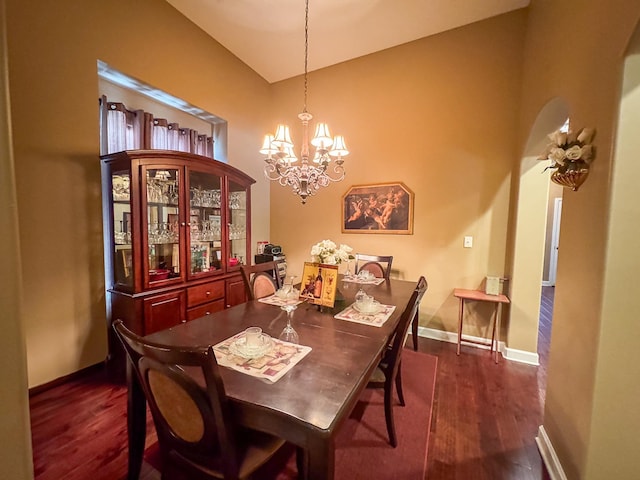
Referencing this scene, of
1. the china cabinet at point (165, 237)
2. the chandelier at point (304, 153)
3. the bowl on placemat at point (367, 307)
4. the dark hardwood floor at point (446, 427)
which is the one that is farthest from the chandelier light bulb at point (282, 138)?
the dark hardwood floor at point (446, 427)

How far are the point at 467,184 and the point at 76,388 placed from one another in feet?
13.6

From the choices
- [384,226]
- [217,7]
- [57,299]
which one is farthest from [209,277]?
[217,7]

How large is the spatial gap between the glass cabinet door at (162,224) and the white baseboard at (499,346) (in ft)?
9.53

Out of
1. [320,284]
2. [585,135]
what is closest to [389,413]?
[320,284]

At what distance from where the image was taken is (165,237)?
2.58m

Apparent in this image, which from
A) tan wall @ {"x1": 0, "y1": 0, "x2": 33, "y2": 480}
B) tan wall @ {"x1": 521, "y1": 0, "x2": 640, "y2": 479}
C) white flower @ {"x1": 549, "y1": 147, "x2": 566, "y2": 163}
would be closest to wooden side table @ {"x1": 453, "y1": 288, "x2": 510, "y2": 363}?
tan wall @ {"x1": 521, "y1": 0, "x2": 640, "y2": 479}

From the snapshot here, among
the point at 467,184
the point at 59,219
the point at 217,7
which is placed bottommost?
the point at 59,219

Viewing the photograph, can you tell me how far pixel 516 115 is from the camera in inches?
114

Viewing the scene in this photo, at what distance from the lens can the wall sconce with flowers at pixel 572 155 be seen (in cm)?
139

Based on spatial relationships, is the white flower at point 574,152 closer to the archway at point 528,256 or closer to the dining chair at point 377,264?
the archway at point 528,256

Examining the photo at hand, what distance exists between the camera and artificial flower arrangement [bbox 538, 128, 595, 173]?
1.38 metres

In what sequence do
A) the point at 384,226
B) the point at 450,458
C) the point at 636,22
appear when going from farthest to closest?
the point at 384,226
the point at 450,458
the point at 636,22

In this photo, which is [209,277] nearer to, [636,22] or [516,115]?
[636,22]

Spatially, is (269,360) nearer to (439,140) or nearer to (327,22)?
(439,140)
